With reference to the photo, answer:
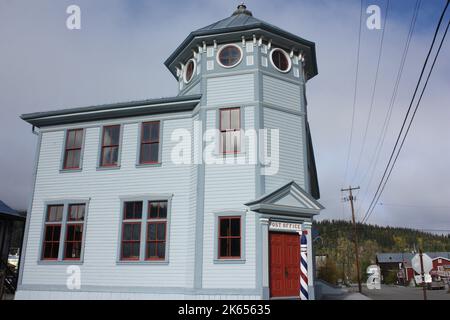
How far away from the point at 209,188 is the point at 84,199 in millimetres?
5972

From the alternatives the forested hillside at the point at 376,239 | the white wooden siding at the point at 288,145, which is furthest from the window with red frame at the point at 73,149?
the forested hillside at the point at 376,239

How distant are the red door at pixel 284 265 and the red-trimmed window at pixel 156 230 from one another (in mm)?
4434

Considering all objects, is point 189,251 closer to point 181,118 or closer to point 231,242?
point 231,242

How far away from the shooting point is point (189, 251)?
15242mm

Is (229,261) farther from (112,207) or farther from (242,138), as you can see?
(112,207)

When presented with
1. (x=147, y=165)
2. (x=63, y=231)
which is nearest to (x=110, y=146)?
(x=147, y=165)

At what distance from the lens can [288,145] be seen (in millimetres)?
16047

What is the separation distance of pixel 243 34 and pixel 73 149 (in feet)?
31.1

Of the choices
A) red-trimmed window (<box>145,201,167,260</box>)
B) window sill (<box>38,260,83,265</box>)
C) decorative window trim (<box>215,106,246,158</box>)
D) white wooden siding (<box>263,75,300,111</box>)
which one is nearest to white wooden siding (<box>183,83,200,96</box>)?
decorative window trim (<box>215,106,246,158</box>)

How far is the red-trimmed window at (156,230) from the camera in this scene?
15.8 metres

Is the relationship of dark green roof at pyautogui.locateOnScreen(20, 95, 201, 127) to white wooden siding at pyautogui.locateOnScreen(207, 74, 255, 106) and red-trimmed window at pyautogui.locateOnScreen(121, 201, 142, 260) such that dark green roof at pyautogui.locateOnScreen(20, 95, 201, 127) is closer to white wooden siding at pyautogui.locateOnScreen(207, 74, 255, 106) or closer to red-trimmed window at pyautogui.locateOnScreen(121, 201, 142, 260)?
white wooden siding at pyautogui.locateOnScreen(207, 74, 255, 106)

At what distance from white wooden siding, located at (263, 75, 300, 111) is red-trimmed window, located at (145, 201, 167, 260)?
20.6 feet

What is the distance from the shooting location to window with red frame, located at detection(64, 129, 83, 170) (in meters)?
18.2

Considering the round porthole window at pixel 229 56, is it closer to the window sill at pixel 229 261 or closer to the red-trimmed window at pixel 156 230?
the red-trimmed window at pixel 156 230
